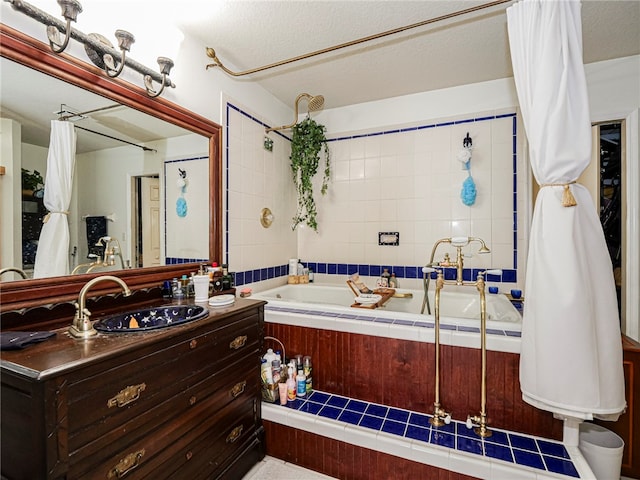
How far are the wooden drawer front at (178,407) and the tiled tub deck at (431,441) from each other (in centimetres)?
33

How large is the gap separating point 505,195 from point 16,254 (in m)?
3.22

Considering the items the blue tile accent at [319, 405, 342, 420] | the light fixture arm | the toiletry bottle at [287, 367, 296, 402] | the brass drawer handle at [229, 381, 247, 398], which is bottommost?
the blue tile accent at [319, 405, 342, 420]

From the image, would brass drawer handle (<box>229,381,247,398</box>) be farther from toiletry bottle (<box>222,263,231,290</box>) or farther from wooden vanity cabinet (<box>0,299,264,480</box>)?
toiletry bottle (<box>222,263,231,290</box>)

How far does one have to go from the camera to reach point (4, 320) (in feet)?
3.68

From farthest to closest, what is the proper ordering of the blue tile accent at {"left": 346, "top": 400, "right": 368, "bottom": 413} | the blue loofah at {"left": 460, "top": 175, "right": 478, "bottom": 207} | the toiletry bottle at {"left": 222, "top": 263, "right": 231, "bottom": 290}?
1. the blue loofah at {"left": 460, "top": 175, "right": 478, "bottom": 207}
2. the toiletry bottle at {"left": 222, "top": 263, "right": 231, "bottom": 290}
3. the blue tile accent at {"left": 346, "top": 400, "right": 368, "bottom": 413}

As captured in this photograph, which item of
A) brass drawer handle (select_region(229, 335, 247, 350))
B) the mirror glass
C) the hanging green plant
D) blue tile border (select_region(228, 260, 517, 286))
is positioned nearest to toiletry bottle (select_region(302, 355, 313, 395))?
brass drawer handle (select_region(229, 335, 247, 350))

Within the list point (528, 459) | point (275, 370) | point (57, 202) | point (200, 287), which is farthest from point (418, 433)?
point (57, 202)

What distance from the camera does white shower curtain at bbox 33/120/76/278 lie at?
4.23ft

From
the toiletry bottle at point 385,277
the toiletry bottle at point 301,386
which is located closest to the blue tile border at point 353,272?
the toiletry bottle at point 385,277

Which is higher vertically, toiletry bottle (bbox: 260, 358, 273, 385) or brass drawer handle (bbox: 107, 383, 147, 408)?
brass drawer handle (bbox: 107, 383, 147, 408)

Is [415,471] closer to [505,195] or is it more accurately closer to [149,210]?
[149,210]

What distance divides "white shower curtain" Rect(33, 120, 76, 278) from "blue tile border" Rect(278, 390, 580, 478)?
1.40 meters

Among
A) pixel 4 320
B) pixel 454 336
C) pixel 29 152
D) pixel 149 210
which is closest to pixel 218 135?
pixel 149 210

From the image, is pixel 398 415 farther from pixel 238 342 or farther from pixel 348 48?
pixel 348 48
